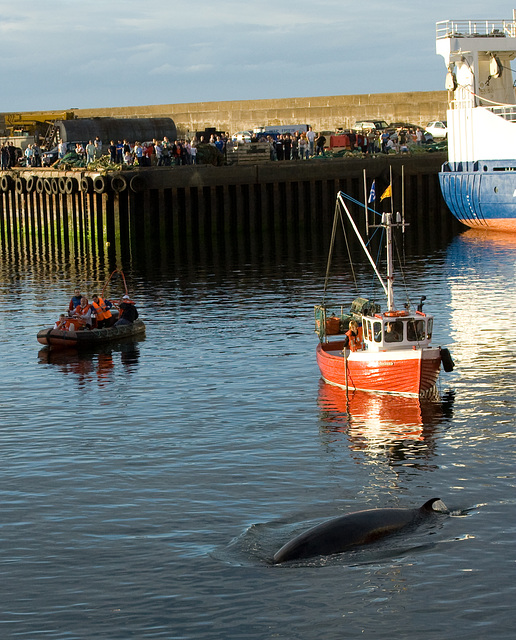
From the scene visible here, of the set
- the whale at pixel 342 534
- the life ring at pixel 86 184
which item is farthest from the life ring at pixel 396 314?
the life ring at pixel 86 184

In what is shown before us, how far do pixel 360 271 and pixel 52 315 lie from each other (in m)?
19.8

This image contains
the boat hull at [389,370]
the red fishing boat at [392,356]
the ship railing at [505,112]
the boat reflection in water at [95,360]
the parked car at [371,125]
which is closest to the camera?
the boat hull at [389,370]

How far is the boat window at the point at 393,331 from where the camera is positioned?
31938 mm

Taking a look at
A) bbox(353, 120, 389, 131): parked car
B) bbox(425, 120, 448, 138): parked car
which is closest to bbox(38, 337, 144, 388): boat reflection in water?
bbox(425, 120, 448, 138): parked car

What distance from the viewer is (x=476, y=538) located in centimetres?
2066

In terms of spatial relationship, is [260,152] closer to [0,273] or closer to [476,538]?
[0,273]

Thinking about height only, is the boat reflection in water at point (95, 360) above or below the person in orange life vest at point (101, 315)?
below

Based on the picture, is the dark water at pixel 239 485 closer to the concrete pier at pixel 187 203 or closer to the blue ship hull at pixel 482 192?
the concrete pier at pixel 187 203

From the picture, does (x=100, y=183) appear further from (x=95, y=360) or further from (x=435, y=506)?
(x=435, y=506)

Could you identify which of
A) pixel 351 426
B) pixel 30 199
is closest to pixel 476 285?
pixel 351 426

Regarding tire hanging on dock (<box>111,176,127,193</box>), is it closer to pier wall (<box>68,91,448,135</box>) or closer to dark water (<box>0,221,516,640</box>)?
dark water (<box>0,221,516,640</box>)

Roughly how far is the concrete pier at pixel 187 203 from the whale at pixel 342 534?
51571mm

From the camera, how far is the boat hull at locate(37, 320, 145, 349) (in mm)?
41375

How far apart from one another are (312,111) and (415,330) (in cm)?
7562
